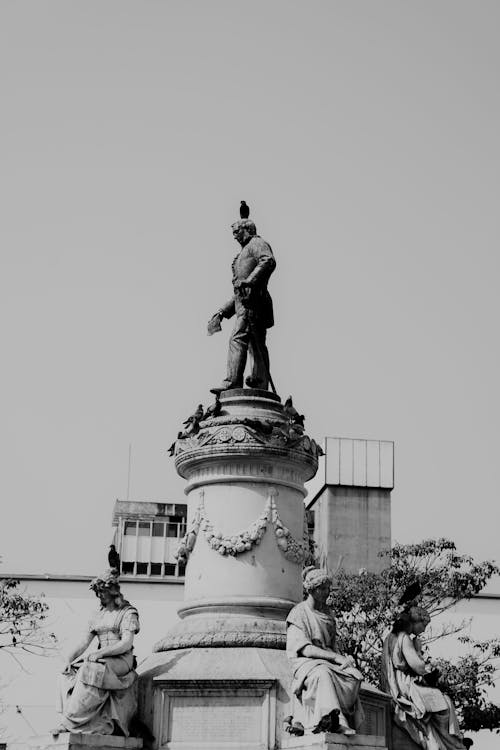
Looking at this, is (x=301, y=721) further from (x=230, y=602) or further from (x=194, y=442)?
(x=194, y=442)

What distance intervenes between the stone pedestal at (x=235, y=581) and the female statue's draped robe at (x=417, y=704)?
38cm

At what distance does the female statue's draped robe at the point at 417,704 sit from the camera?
1373 cm

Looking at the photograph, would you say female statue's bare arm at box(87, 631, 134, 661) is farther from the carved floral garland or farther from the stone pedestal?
the carved floral garland

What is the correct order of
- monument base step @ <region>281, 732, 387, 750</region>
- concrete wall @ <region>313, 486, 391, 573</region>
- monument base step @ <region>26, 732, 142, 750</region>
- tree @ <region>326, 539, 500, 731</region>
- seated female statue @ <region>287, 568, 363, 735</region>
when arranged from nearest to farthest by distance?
monument base step @ <region>281, 732, 387, 750</region> → seated female statue @ <region>287, 568, 363, 735</region> → monument base step @ <region>26, 732, 142, 750</region> → tree @ <region>326, 539, 500, 731</region> → concrete wall @ <region>313, 486, 391, 573</region>

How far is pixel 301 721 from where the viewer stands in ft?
41.4

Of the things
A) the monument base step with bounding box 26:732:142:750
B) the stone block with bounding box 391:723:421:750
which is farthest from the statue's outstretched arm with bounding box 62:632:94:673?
the stone block with bounding box 391:723:421:750

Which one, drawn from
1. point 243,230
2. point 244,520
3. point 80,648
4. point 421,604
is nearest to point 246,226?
point 243,230

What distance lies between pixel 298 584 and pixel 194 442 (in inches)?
84.6

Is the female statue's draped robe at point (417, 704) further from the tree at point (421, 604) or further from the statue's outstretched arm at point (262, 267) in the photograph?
the tree at point (421, 604)

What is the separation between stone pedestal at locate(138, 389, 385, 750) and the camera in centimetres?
1325

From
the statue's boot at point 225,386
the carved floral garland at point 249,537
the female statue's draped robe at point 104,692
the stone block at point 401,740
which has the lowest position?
the stone block at point 401,740

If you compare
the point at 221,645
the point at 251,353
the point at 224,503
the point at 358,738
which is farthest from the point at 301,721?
the point at 251,353

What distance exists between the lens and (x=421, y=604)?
3203 centimetres

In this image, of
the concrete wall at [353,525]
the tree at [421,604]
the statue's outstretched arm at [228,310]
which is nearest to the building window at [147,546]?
the concrete wall at [353,525]
